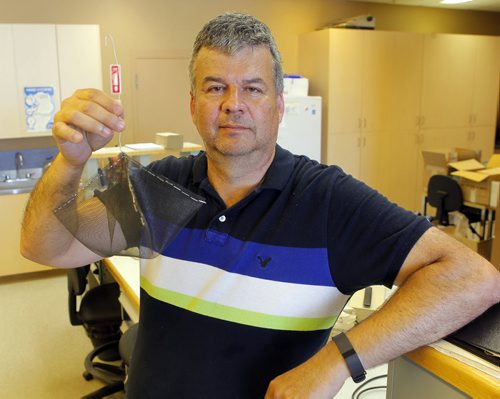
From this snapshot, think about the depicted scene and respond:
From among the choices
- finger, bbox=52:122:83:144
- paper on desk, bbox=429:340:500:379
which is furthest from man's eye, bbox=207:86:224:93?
paper on desk, bbox=429:340:500:379

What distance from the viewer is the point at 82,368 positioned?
2861 millimetres

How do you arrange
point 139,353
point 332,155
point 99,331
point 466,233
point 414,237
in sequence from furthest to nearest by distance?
point 332,155, point 466,233, point 99,331, point 139,353, point 414,237

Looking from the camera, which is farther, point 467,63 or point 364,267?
point 467,63

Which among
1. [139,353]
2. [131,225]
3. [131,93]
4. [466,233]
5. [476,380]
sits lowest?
[466,233]

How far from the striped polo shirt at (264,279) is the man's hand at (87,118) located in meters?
0.32

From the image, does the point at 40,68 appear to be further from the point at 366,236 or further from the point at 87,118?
the point at 366,236

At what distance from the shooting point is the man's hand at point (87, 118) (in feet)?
3.19

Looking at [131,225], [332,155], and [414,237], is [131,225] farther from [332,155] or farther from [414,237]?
[332,155]

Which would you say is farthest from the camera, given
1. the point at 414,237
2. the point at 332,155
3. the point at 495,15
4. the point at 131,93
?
the point at 495,15

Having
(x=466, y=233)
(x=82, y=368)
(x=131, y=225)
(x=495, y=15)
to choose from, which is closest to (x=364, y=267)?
(x=131, y=225)

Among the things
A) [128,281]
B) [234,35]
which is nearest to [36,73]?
[128,281]

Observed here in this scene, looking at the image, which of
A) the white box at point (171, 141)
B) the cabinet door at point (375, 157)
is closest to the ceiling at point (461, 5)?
the cabinet door at point (375, 157)

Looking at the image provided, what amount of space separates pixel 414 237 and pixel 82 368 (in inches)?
98.0

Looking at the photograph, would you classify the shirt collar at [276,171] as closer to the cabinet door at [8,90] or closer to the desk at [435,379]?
the desk at [435,379]
